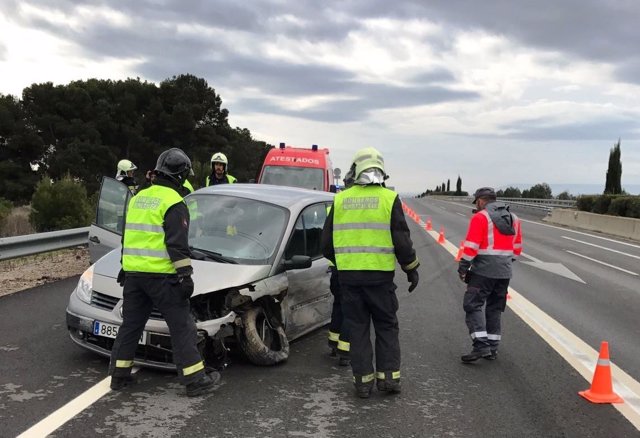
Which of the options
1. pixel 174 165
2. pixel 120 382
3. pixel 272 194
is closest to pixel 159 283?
pixel 120 382

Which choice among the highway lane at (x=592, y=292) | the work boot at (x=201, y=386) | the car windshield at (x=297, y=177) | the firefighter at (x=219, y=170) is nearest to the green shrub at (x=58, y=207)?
the car windshield at (x=297, y=177)

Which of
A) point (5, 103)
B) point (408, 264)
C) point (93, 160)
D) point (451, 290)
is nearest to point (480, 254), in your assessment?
point (408, 264)

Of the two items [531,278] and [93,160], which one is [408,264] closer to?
[531,278]

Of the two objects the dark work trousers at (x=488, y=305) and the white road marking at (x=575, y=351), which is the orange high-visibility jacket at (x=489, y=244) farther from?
the white road marking at (x=575, y=351)

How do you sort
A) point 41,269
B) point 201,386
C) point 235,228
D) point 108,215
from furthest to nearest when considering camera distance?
point 41,269, point 108,215, point 235,228, point 201,386

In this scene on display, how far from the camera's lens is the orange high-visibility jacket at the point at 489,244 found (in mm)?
5723

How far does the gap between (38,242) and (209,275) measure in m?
5.25

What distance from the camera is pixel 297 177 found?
16750 mm

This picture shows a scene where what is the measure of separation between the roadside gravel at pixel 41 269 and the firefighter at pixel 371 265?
5508 mm

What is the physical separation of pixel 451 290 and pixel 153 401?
6.15 meters

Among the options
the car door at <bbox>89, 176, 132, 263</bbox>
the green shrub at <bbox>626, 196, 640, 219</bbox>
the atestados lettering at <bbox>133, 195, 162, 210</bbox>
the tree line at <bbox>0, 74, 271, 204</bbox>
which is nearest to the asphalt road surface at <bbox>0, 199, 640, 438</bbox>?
the car door at <bbox>89, 176, 132, 263</bbox>

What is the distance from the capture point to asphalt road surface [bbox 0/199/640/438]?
152 inches

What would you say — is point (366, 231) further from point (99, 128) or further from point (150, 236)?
point (99, 128)

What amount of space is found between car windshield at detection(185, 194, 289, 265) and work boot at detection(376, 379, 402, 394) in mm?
1465
